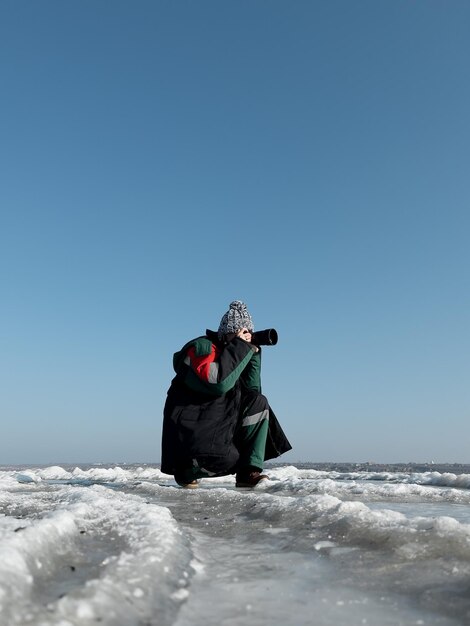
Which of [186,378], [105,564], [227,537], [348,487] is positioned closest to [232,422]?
Answer: [186,378]

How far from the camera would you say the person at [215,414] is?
14.1 feet

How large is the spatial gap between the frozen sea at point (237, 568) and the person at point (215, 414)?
5.04 feet

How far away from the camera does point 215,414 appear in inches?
174

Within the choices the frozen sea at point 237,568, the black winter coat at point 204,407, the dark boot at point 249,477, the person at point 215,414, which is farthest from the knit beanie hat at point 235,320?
the frozen sea at point 237,568

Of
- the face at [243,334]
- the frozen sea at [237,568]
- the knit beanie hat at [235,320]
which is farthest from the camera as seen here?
the knit beanie hat at [235,320]

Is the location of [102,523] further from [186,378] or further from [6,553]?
[186,378]

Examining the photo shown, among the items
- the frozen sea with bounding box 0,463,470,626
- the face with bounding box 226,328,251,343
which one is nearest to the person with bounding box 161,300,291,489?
the face with bounding box 226,328,251,343

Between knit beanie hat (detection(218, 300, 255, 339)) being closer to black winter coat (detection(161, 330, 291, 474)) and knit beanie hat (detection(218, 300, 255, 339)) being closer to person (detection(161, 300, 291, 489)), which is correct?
person (detection(161, 300, 291, 489))

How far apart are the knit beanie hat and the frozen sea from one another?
2297 millimetres

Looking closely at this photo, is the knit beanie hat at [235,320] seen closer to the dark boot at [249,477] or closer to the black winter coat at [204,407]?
the black winter coat at [204,407]

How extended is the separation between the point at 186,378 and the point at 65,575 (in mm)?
2944

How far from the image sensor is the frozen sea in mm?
1178

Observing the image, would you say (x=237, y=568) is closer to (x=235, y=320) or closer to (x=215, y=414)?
(x=215, y=414)

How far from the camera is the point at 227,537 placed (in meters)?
2.30
